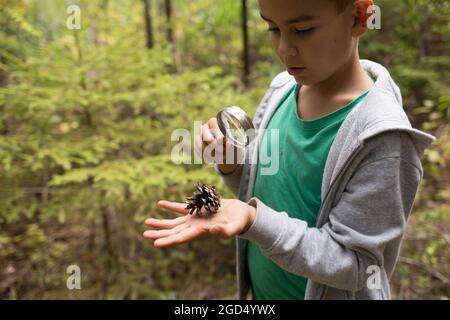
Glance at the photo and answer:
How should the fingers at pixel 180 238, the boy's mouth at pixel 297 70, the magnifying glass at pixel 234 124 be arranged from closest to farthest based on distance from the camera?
the fingers at pixel 180 238, the boy's mouth at pixel 297 70, the magnifying glass at pixel 234 124

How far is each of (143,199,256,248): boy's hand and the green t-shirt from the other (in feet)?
0.97

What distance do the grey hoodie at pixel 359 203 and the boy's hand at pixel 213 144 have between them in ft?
1.05

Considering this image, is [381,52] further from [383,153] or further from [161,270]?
[383,153]

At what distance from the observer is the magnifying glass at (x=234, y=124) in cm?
122

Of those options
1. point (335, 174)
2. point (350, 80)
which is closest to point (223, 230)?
point (335, 174)

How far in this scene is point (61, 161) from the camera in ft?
7.81

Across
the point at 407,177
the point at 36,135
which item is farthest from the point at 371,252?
the point at 36,135

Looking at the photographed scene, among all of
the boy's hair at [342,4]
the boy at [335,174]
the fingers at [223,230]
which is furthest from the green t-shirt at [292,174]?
the fingers at [223,230]

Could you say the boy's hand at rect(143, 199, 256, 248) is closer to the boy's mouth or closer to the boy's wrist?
the boy's wrist

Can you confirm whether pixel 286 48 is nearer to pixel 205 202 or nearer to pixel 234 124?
pixel 234 124

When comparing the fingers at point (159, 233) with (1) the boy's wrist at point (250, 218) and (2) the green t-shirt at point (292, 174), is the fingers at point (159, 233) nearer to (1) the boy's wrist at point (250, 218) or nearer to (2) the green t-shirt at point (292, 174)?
(1) the boy's wrist at point (250, 218)

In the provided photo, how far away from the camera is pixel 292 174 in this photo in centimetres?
126
